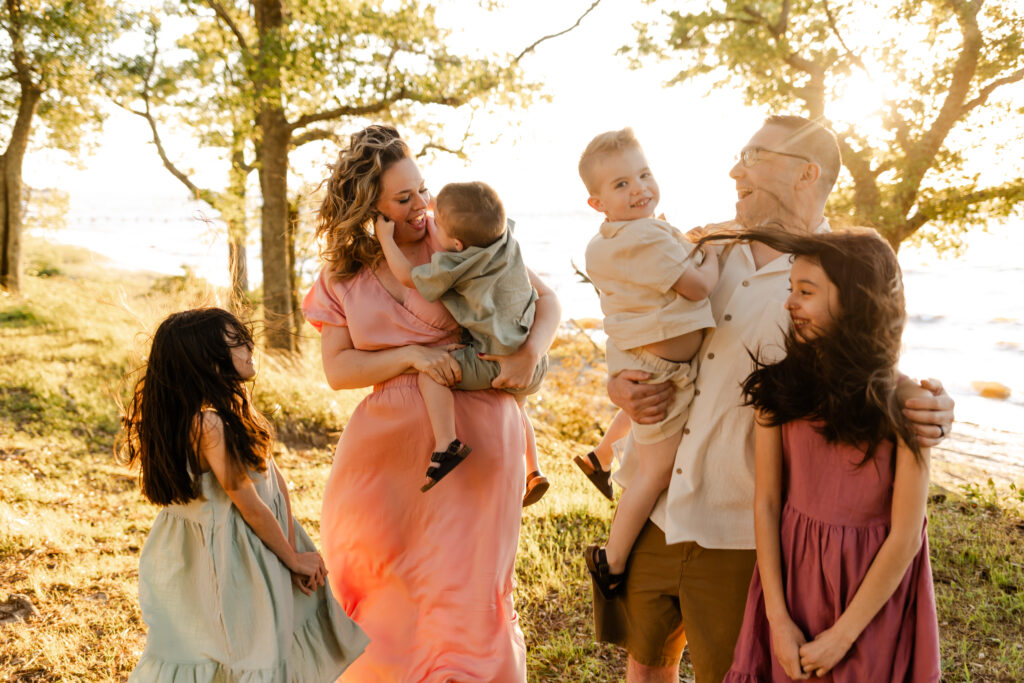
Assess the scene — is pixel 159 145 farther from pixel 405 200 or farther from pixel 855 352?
pixel 855 352

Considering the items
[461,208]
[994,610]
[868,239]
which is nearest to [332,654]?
[461,208]

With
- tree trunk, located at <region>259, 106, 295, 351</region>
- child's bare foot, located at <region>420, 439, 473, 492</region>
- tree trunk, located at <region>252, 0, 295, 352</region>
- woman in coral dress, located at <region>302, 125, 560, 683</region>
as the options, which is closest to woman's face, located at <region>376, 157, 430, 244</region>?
woman in coral dress, located at <region>302, 125, 560, 683</region>

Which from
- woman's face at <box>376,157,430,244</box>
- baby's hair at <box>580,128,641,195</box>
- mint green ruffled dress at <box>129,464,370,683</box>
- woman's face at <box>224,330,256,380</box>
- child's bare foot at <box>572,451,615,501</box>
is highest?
baby's hair at <box>580,128,641,195</box>

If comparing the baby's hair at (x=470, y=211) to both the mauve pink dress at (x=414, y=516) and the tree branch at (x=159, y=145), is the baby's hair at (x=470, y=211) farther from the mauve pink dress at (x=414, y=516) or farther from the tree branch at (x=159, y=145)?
the tree branch at (x=159, y=145)

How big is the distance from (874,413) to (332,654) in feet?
6.23

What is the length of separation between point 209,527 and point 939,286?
27.3 m

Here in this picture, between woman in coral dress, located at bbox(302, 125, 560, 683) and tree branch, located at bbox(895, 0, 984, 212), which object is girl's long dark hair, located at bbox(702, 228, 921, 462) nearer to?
woman in coral dress, located at bbox(302, 125, 560, 683)

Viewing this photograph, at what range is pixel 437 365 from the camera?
269 centimetres

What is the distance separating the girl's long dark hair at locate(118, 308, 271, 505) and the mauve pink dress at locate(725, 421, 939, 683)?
1625 millimetres

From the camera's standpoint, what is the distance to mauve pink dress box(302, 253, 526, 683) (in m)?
2.79

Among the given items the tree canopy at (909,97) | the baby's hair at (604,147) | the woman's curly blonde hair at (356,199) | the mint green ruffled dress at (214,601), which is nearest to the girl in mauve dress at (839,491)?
the baby's hair at (604,147)

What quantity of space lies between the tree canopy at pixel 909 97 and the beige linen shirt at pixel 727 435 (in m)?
5.84

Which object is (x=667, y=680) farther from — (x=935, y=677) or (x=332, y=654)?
(x=332, y=654)

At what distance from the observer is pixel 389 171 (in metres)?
2.74
